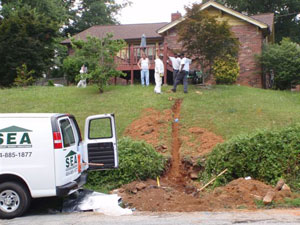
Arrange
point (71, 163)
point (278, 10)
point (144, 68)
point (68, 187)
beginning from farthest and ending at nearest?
point (278, 10)
point (144, 68)
point (71, 163)
point (68, 187)

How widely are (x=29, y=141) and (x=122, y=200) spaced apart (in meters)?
2.27

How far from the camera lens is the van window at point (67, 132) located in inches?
290

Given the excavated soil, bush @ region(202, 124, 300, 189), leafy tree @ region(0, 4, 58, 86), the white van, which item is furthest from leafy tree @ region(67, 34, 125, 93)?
the white van

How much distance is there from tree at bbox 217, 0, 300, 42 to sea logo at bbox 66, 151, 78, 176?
40.1 meters

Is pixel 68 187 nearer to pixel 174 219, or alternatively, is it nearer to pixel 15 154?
pixel 15 154

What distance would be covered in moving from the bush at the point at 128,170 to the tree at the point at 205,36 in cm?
916

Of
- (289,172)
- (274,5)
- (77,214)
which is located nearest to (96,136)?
(77,214)

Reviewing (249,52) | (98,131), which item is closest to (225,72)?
(249,52)

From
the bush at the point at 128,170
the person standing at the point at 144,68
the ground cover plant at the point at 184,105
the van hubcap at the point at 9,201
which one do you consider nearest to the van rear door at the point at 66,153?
the van hubcap at the point at 9,201

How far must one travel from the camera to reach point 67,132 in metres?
7.62

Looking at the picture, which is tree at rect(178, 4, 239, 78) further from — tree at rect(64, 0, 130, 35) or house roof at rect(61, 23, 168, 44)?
tree at rect(64, 0, 130, 35)

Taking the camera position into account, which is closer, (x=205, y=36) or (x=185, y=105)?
(x=185, y=105)

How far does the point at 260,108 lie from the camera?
571 inches

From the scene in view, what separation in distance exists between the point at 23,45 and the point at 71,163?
1768 centimetres
